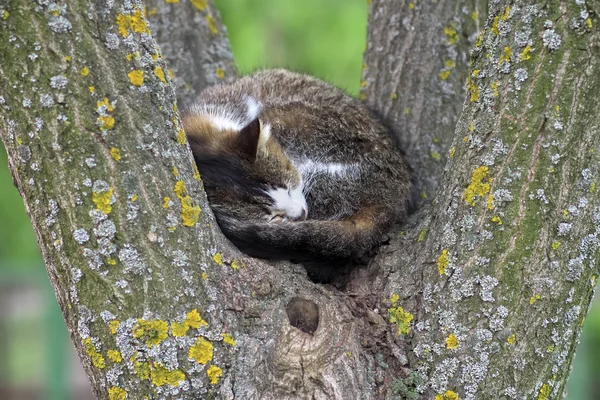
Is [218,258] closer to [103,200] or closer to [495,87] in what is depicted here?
[103,200]

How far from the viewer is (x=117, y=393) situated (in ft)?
6.26

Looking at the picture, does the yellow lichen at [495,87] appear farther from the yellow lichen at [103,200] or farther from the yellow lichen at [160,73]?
the yellow lichen at [103,200]

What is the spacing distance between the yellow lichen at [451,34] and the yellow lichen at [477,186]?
137 centimetres

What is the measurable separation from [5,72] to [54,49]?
0.46ft

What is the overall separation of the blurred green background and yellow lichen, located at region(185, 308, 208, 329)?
14.1ft

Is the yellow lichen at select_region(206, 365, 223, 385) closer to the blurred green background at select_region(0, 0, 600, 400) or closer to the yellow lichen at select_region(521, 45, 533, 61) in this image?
the yellow lichen at select_region(521, 45, 533, 61)

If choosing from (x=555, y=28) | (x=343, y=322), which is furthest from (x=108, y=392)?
(x=555, y=28)

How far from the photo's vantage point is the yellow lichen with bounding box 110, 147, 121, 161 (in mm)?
1815

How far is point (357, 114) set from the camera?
326 cm

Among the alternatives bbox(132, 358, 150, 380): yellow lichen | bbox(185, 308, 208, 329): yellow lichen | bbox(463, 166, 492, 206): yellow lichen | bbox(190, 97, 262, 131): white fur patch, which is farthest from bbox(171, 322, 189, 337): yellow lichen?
bbox(190, 97, 262, 131): white fur patch

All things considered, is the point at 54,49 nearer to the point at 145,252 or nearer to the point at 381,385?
the point at 145,252

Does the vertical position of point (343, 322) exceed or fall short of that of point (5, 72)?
it falls short

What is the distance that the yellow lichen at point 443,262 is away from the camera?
2.11 metres

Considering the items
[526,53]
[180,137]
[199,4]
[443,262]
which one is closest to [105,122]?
[180,137]
